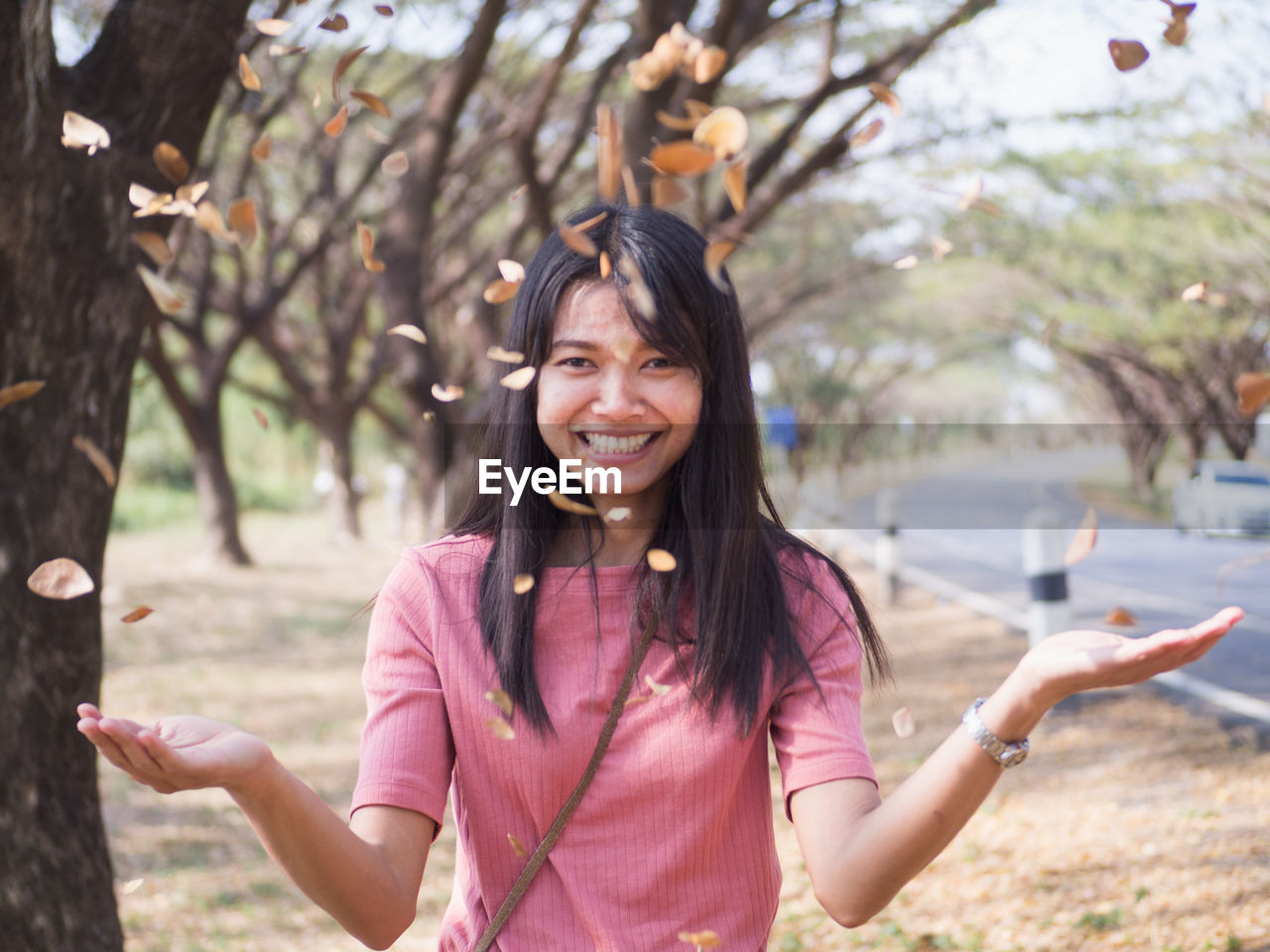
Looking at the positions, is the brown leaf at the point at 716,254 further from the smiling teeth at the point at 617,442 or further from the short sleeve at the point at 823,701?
the short sleeve at the point at 823,701

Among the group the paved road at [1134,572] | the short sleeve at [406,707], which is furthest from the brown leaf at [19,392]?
the paved road at [1134,572]

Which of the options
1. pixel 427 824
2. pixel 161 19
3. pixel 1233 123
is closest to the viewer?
pixel 427 824

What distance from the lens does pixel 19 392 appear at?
259 cm

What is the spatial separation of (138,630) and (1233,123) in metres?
12.4

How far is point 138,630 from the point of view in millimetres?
11562

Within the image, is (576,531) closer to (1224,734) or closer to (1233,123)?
(1224,734)

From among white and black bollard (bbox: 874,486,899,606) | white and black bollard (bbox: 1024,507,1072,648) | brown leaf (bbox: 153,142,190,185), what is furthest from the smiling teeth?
white and black bollard (bbox: 874,486,899,606)

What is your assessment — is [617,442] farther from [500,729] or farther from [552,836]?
[552,836]

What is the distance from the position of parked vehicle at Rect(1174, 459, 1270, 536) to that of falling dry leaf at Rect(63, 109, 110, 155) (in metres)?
2.44

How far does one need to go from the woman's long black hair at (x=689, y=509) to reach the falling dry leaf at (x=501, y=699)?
17 millimetres

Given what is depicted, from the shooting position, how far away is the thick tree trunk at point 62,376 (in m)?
2.76

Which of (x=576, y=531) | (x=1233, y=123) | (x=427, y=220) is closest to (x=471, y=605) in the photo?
(x=576, y=531)

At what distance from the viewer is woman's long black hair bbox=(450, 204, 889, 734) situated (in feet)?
5.84

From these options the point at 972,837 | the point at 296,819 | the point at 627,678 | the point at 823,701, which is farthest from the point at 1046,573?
the point at 296,819
